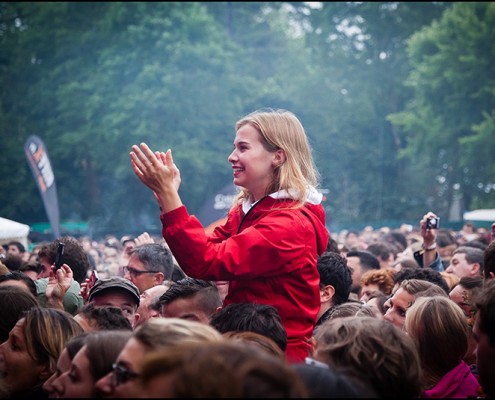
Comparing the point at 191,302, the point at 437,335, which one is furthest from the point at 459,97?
the point at 191,302

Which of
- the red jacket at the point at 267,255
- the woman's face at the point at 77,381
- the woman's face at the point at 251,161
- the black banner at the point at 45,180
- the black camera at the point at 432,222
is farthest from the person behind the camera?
the black banner at the point at 45,180

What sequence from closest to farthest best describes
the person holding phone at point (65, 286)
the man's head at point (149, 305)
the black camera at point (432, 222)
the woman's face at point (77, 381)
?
the woman's face at point (77, 381), the man's head at point (149, 305), the person holding phone at point (65, 286), the black camera at point (432, 222)

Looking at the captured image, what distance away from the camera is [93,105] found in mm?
38906

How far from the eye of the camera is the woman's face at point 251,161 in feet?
13.4

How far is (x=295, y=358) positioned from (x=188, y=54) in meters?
35.9

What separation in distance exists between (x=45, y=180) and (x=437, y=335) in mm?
14407

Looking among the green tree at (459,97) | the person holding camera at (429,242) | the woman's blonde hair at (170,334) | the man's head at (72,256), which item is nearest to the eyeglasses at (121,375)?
the woman's blonde hair at (170,334)

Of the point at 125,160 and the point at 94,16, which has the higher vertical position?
the point at 94,16

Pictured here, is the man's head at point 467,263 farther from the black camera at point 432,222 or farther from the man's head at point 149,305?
the man's head at point 149,305

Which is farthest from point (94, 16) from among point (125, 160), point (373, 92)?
point (373, 92)

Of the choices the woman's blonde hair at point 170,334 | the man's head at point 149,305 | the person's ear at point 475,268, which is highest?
the woman's blonde hair at point 170,334

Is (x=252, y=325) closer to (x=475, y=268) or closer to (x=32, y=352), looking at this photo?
(x=32, y=352)

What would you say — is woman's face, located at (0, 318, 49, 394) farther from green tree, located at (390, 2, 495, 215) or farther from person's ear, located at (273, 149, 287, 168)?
green tree, located at (390, 2, 495, 215)

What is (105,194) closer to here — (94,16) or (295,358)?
(94,16)
